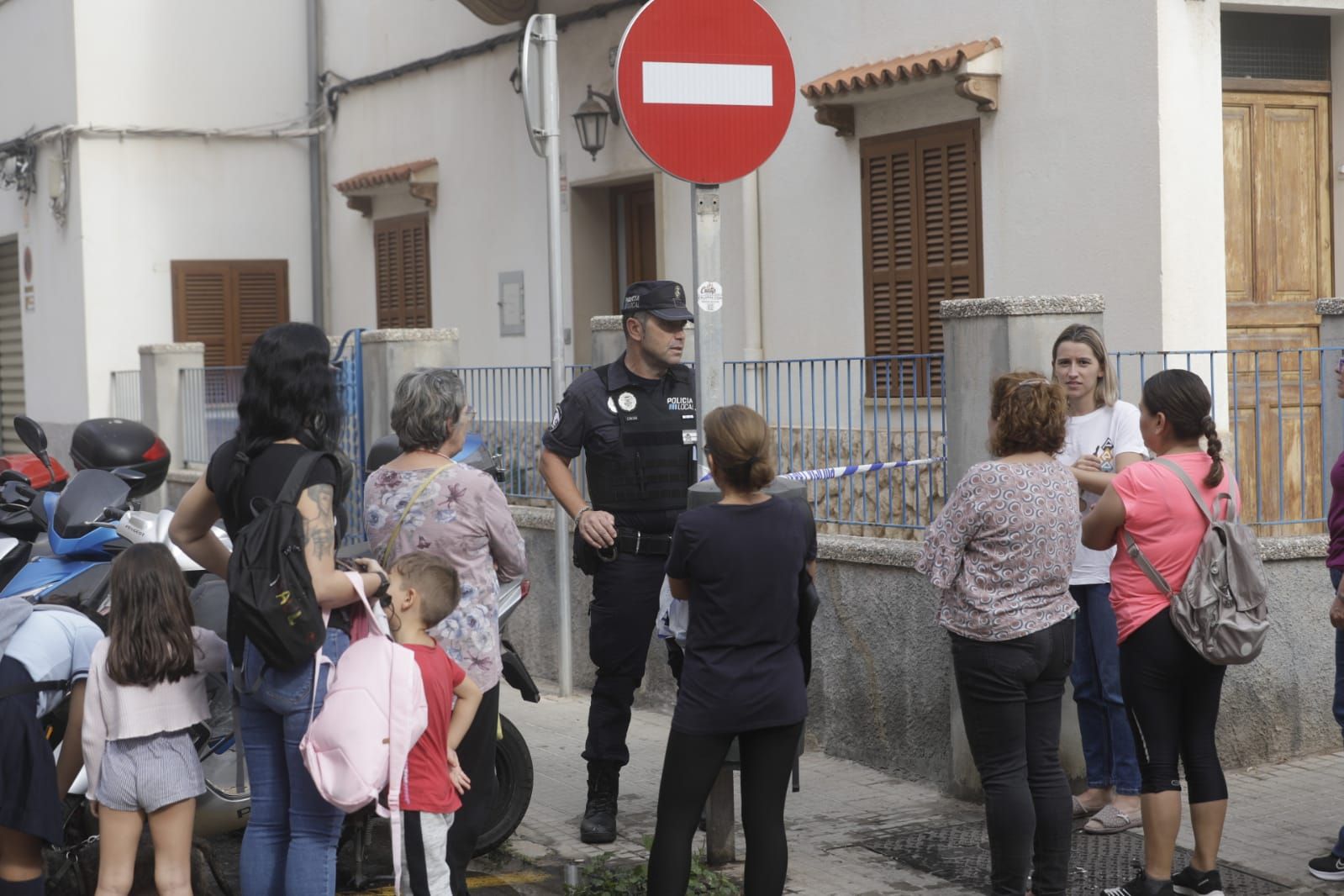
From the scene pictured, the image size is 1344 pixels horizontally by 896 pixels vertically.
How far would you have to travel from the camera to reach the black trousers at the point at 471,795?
→ 518 centimetres

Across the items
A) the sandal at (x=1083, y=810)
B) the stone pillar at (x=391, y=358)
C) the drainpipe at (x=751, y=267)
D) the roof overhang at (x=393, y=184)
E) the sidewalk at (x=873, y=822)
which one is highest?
the roof overhang at (x=393, y=184)

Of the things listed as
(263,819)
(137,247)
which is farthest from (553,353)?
(137,247)

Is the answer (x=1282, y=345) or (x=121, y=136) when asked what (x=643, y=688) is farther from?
(x=121, y=136)

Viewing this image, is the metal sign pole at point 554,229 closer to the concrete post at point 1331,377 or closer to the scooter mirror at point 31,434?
the scooter mirror at point 31,434

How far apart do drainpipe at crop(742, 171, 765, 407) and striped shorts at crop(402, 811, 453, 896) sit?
276 inches

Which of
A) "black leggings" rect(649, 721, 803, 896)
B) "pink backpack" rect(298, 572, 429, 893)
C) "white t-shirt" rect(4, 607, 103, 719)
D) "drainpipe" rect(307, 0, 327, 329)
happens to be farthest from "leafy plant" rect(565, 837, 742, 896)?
"drainpipe" rect(307, 0, 327, 329)

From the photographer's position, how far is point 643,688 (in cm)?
920

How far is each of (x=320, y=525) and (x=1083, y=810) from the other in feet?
11.4

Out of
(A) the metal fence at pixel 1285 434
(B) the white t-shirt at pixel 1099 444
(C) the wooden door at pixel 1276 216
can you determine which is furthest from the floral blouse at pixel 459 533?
(C) the wooden door at pixel 1276 216

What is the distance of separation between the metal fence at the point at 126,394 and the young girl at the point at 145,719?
12406 millimetres

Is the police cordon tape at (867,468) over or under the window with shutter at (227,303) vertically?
under

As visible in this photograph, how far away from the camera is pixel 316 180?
59.2ft

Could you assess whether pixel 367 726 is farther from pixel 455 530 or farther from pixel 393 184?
pixel 393 184

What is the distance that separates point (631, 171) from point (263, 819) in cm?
879
